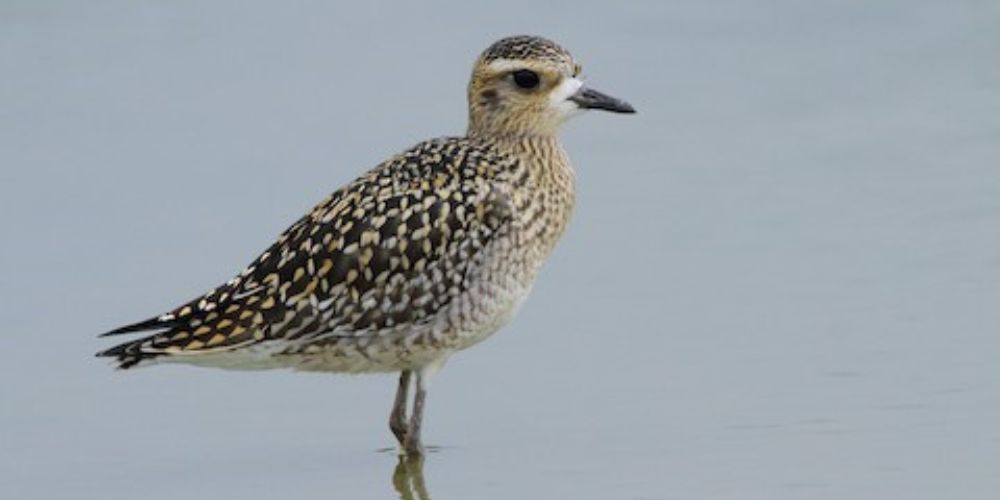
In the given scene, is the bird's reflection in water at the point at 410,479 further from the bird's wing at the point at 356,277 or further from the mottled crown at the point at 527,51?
the mottled crown at the point at 527,51

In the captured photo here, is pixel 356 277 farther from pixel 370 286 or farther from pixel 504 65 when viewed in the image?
pixel 504 65

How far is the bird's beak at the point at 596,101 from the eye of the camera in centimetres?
1279

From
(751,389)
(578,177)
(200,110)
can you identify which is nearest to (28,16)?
(200,110)

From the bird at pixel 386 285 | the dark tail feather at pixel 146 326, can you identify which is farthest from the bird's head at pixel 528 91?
the dark tail feather at pixel 146 326

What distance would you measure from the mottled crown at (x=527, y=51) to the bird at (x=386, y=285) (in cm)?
52

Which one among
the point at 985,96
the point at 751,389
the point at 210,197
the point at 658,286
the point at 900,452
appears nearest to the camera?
the point at 900,452

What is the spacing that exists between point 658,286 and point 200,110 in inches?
148

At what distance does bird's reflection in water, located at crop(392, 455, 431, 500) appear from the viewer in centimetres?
1202

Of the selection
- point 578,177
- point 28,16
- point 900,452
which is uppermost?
point 28,16

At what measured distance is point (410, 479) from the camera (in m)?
12.2

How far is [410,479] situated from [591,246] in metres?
2.76

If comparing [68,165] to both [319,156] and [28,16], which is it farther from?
[28,16]

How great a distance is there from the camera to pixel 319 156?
52.6 ft

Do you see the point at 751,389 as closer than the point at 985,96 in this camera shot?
Yes
